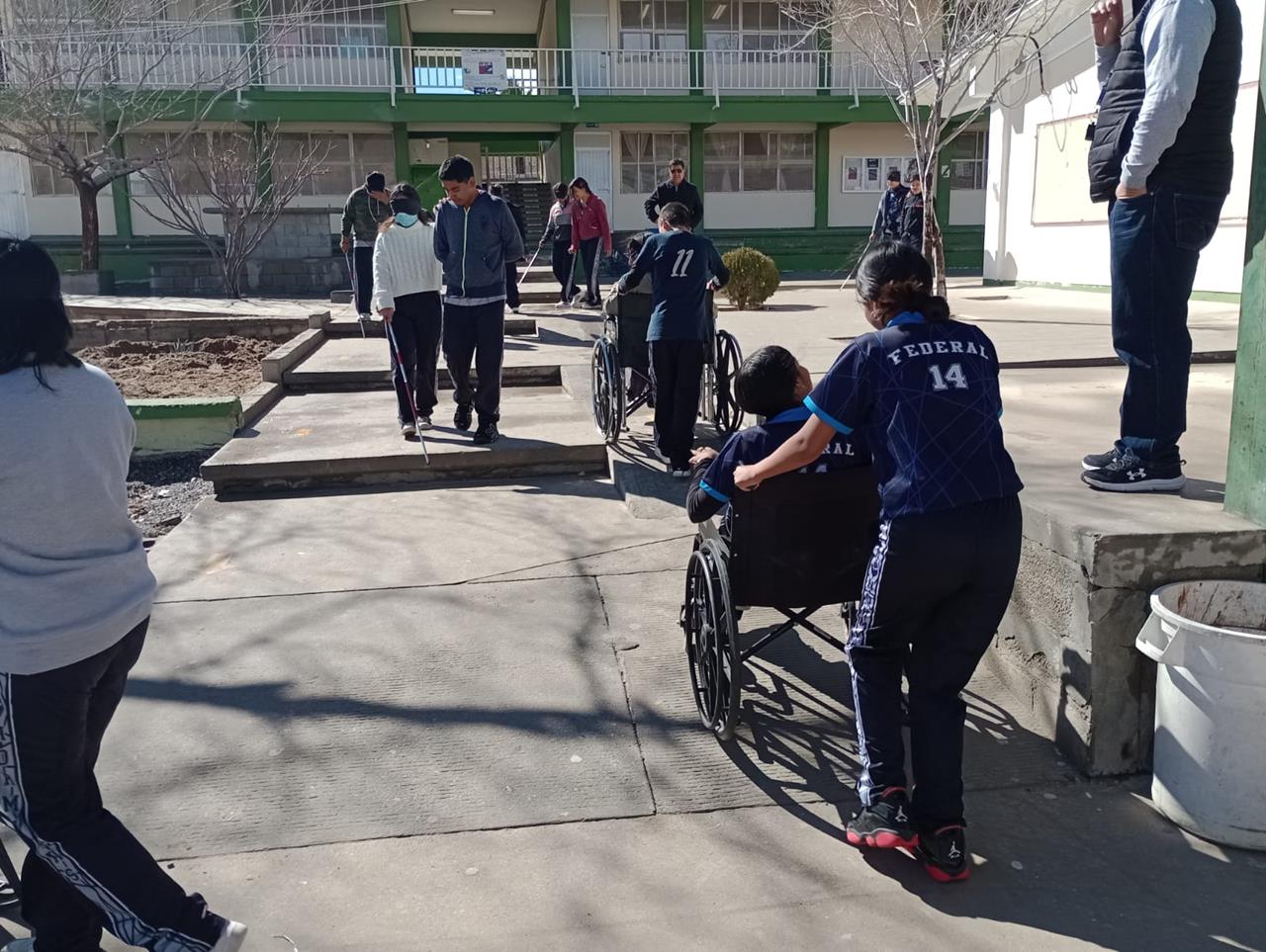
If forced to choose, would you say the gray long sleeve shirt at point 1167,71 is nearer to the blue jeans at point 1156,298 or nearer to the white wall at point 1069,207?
the blue jeans at point 1156,298

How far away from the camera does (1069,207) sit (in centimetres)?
1745

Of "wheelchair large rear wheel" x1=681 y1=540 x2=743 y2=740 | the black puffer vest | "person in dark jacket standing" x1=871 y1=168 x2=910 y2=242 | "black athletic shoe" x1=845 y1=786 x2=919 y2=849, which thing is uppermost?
"person in dark jacket standing" x1=871 y1=168 x2=910 y2=242

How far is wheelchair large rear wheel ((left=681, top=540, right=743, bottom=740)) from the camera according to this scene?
3381mm

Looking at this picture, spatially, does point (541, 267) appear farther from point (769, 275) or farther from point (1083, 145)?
point (1083, 145)

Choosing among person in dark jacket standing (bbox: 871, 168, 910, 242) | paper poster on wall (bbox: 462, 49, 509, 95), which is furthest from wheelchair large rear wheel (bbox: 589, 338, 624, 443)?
paper poster on wall (bbox: 462, 49, 509, 95)

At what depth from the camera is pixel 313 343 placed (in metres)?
11.6

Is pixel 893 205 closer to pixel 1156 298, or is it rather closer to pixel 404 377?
pixel 404 377

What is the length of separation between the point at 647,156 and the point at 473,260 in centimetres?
2045

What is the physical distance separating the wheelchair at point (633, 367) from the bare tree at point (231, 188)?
14.1m

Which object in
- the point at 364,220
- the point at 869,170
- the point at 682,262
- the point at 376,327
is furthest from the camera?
the point at 869,170

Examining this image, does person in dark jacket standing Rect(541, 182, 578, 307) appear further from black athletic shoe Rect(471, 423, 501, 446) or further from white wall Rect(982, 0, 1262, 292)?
black athletic shoe Rect(471, 423, 501, 446)

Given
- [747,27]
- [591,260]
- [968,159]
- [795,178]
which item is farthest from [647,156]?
[591,260]

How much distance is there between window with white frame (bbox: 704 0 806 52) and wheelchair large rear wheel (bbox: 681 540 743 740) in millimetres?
24825

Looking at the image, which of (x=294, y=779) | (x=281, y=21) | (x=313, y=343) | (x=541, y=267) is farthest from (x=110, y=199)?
(x=294, y=779)
